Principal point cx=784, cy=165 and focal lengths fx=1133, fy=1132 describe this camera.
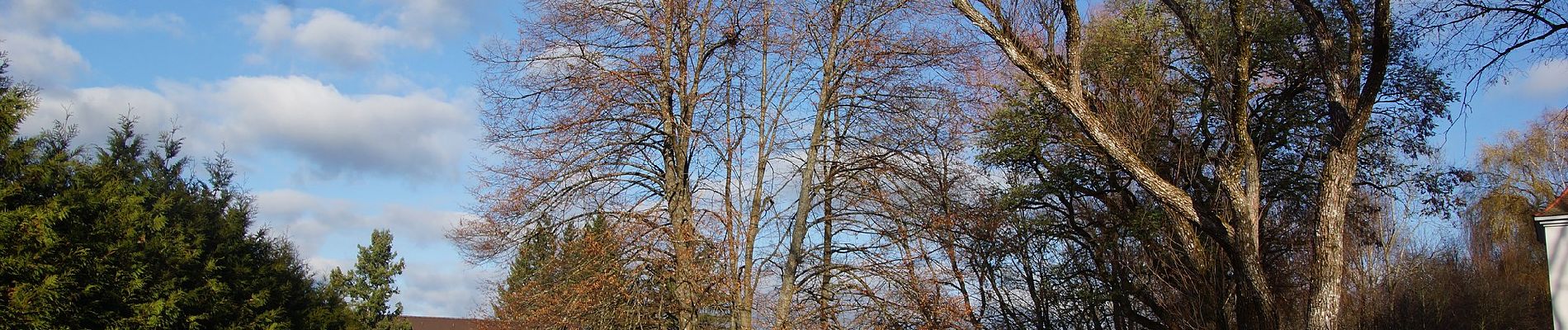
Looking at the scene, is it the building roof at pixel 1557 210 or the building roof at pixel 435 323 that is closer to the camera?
the building roof at pixel 1557 210

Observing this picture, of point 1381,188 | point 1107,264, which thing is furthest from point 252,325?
point 1381,188

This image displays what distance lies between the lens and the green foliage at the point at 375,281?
139 feet

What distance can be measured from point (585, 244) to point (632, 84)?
2.05m

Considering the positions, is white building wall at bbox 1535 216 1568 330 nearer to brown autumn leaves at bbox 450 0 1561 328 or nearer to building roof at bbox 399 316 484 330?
brown autumn leaves at bbox 450 0 1561 328

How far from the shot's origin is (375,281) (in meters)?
43.1

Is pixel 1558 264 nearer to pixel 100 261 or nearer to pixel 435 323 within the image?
pixel 100 261

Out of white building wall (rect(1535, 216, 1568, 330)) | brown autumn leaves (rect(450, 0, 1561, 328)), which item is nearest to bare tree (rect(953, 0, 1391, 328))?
brown autumn leaves (rect(450, 0, 1561, 328))

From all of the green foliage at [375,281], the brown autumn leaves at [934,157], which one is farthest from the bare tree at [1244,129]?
the green foliage at [375,281]

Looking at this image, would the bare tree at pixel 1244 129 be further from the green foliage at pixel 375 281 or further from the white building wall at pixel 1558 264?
the green foliage at pixel 375 281

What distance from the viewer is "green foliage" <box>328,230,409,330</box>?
42.2m

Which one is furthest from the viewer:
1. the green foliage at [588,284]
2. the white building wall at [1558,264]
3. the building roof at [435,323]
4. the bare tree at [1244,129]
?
the building roof at [435,323]

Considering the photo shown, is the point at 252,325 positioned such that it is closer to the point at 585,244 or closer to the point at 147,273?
the point at 147,273

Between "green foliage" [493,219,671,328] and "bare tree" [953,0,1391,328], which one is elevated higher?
"bare tree" [953,0,1391,328]

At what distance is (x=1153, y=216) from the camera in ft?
54.9
